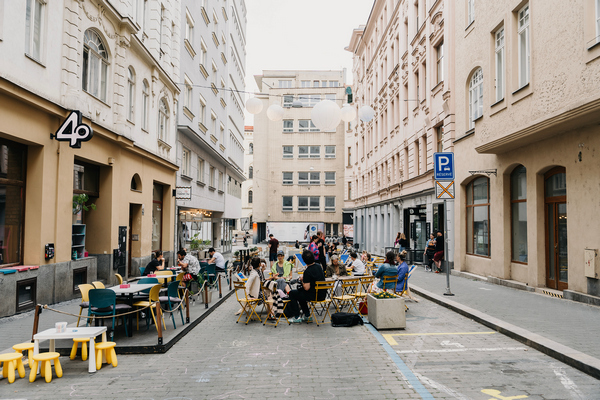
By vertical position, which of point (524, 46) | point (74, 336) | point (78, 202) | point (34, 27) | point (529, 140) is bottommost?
point (74, 336)

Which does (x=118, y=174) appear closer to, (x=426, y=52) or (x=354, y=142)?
(x=426, y=52)

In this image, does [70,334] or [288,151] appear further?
[288,151]

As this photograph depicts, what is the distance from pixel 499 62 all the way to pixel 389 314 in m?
10.2

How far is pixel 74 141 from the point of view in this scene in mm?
10508

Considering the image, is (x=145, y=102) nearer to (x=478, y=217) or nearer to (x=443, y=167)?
(x=443, y=167)

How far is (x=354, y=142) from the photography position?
48344 millimetres

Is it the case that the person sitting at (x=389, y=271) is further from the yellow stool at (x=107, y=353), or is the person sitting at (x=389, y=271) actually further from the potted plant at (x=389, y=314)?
the yellow stool at (x=107, y=353)

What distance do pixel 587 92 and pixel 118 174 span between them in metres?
13.3

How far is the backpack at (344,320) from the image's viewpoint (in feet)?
28.9

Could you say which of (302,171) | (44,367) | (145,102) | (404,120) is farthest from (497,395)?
(302,171)

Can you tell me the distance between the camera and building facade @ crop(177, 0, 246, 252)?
22.2m

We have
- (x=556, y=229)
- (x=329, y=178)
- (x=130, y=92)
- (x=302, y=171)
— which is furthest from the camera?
(x=329, y=178)

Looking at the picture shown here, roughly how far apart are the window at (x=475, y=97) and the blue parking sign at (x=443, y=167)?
15.9ft

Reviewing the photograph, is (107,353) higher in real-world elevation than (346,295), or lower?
lower
